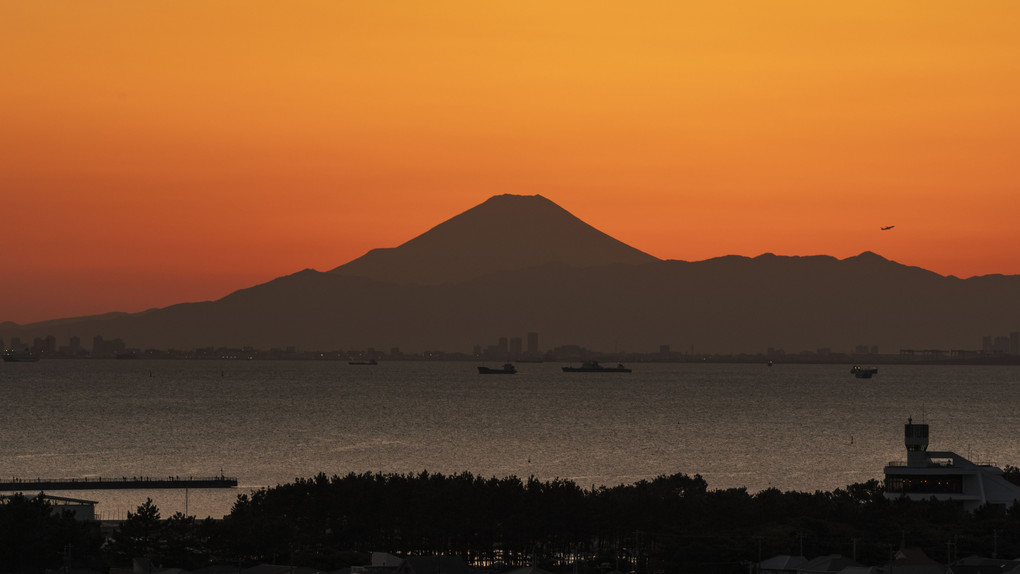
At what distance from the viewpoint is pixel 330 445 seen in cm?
15162

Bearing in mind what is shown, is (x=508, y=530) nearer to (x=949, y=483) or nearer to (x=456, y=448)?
(x=949, y=483)

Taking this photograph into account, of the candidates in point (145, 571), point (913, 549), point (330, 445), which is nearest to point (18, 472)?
point (330, 445)

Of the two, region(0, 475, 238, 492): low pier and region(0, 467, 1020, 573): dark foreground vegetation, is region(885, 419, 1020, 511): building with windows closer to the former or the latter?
region(0, 467, 1020, 573): dark foreground vegetation

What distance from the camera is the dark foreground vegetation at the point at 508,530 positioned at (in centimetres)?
5753

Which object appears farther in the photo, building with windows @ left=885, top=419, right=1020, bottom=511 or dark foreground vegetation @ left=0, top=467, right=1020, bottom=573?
building with windows @ left=885, top=419, right=1020, bottom=511

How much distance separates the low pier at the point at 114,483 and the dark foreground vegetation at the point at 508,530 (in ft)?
134

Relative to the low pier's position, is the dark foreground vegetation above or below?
above

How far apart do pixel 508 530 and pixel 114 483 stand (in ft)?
186

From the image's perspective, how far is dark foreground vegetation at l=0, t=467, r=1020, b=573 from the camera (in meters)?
57.5

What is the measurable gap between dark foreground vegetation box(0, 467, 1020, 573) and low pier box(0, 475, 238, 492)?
4074cm

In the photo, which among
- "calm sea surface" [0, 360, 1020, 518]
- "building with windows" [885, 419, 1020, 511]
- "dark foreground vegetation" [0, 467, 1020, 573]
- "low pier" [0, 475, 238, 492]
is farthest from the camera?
"calm sea surface" [0, 360, 1020, 518]

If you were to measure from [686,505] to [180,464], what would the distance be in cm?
7737

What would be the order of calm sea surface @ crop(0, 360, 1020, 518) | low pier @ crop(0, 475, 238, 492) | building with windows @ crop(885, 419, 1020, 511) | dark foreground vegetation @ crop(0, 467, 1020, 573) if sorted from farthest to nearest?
calm sea surface @ crop(0, 360, 1020, 518)
low pier @ crop(0, 475, 238, 492)
building with windows @ crop(885, 419, 1020, 511)
dark foreground vegetation @ crop(0, 467, 1020, 573)

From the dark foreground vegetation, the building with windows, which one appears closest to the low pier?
the dark foreground vegetation
